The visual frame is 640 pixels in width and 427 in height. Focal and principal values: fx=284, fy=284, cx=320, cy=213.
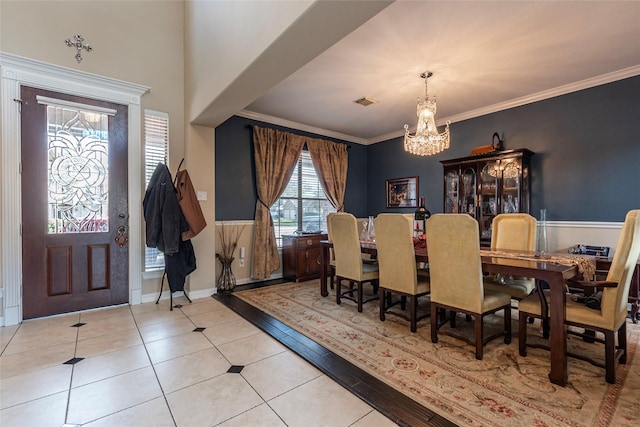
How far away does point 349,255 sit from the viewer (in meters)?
3.23

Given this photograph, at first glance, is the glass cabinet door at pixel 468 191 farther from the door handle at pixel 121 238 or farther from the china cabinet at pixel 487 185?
the door handle at pixel 121 238

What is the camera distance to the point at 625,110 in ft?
10.6

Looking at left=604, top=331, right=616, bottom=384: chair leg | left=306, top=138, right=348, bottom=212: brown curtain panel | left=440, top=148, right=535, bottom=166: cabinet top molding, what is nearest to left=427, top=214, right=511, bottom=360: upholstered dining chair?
left=604, top=331, right=616, bottom=384: chair leg

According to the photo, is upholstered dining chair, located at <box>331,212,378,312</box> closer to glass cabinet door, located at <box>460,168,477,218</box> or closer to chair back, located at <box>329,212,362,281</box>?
Answer: chair back, located at <box>329,212,362,281</box>

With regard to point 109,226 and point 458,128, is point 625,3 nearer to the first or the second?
point 458,128

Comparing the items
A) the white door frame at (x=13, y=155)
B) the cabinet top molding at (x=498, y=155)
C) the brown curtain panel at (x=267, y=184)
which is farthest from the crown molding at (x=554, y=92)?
the white door frame at (x=13, y=155)

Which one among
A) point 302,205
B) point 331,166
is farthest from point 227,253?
point 331,166

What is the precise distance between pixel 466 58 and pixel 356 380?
10.3ft

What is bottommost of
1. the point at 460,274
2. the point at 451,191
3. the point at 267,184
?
the point at 460,274

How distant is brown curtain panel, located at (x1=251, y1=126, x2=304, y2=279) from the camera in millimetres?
4492

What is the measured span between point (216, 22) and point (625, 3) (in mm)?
3423

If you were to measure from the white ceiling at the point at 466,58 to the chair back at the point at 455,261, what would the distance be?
1636 millimetres

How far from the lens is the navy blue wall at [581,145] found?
3211mm

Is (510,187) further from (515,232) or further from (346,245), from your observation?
(346,245)
